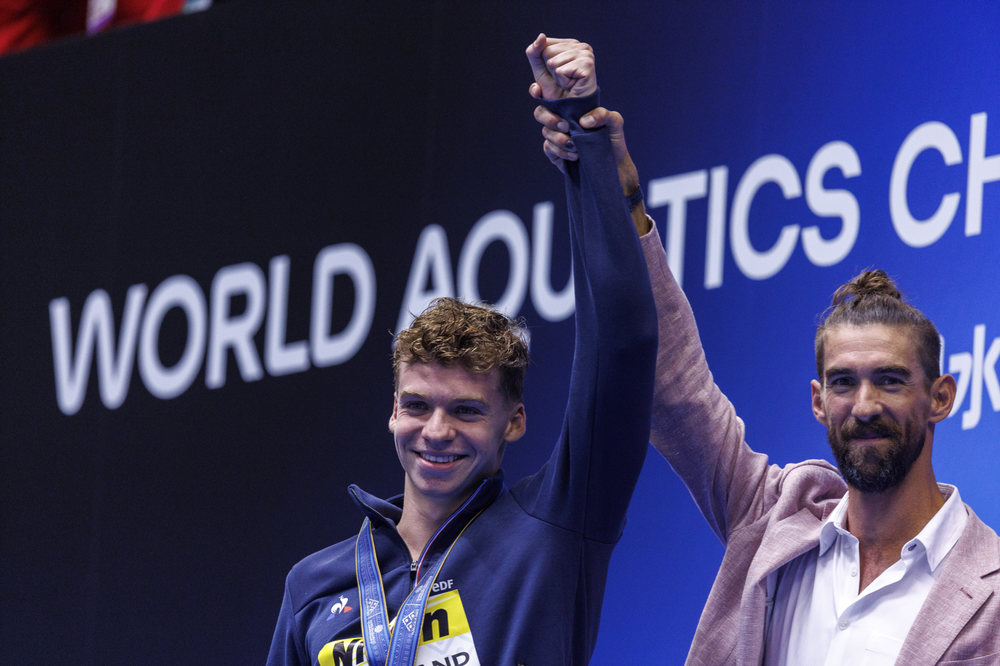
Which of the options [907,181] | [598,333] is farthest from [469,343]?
[907,181]

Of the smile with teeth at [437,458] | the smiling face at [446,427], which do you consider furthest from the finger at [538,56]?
the smile with teeth at [437,458]

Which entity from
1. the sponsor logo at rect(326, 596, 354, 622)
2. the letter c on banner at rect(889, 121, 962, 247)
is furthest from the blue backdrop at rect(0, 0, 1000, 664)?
the sponsor logo at rect(326, 596, 354, 622)

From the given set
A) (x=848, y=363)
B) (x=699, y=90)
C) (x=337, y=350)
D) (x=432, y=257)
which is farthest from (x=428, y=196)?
(x=848, y=363)

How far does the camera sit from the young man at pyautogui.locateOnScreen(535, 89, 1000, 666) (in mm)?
1923

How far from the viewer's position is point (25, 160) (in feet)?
16.8

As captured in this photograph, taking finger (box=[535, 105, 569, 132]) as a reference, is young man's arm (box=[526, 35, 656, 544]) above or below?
below

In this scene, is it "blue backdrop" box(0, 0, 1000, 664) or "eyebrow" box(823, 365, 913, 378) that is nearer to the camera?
"eyebrow" box(823, 365, 913, 378)

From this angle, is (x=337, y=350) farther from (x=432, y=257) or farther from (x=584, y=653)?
(x=584, y=653)

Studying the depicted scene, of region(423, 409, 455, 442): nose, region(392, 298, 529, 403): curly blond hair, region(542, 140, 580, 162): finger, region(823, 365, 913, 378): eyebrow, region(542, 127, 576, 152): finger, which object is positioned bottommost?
region(423, 409, 455, 442): nose

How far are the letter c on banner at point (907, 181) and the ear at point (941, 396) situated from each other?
1.20m

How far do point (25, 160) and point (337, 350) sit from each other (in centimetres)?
171

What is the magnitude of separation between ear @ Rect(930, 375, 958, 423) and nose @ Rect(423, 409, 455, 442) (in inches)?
29.7

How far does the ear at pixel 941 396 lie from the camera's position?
2033 mm

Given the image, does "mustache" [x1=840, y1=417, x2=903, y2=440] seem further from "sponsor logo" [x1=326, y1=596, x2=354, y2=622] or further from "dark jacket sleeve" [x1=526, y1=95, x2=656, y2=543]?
"sponsor logo" [x1=326, y1=596, x2=354, y2=622]
